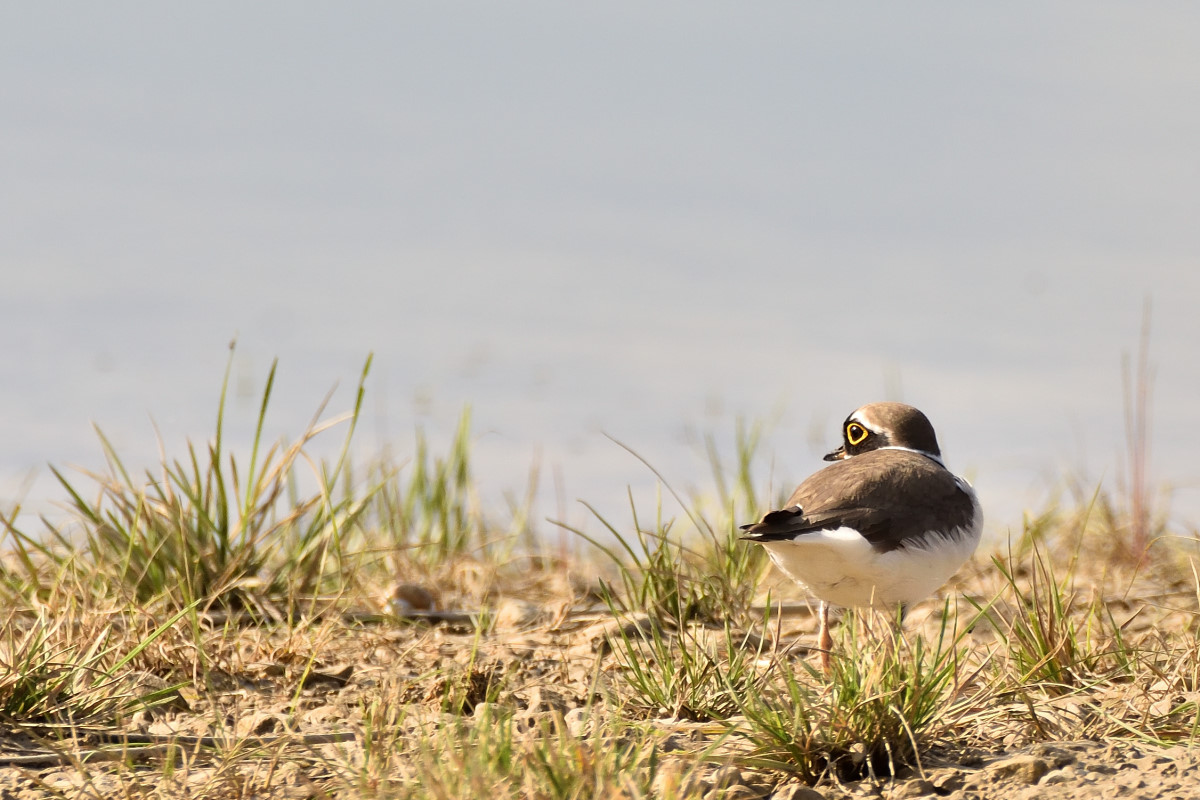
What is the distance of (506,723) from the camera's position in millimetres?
2930

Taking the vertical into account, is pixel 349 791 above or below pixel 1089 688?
above

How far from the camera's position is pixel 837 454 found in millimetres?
5246

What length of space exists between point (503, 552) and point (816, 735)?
4631 millimetres

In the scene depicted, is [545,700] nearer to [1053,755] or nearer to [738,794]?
[738,794]

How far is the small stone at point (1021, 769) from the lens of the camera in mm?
3006

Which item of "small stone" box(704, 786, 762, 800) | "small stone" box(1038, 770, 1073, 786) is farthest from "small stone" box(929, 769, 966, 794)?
"small stone" box(704, 786, 762, 800)

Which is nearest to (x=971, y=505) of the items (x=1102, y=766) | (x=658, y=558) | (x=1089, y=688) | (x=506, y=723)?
(x=1089, y=688)

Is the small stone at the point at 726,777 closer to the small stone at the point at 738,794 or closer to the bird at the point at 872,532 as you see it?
the small stone at the point at 738,794

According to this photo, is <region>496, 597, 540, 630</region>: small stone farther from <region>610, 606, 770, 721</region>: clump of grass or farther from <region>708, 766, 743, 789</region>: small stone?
<region>708, 766, 743, 789</region>: small stone

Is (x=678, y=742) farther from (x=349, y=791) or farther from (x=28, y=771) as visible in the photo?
(x=28, y=771)

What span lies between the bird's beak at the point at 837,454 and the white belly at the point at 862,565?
35.0 inches

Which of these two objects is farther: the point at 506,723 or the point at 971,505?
the point at 971,505

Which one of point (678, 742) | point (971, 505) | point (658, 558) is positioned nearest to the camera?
point (678, 742)

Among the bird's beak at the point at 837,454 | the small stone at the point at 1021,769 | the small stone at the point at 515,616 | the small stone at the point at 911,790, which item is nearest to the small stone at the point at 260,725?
the small stone at the point at 515,616
